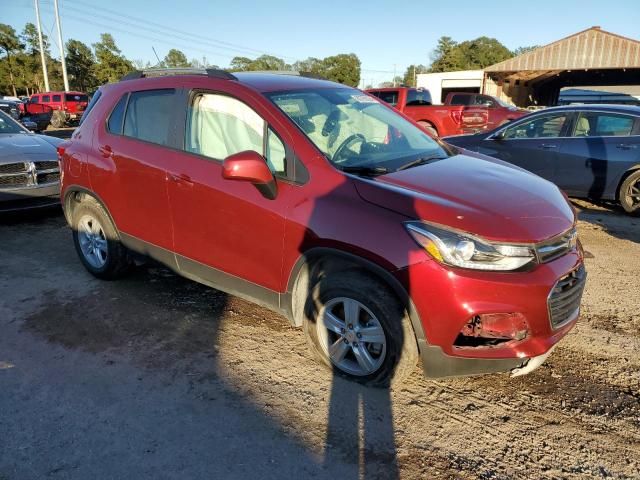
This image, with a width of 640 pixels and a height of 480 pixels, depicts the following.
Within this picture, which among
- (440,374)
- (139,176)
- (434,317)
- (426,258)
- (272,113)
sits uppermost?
(272,113)

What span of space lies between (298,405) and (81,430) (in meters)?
1.20

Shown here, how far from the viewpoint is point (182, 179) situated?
11.8 ft

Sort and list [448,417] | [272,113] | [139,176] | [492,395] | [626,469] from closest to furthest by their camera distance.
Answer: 1. [626,469]
2. [448,417]
3. [492,395]
4. [272,113]
5. [139,176]

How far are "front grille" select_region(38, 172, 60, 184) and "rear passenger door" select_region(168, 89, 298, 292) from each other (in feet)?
13.4

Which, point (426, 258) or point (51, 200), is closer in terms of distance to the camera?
point (426, 258)

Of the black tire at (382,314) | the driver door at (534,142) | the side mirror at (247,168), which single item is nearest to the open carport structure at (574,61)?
the driver door at (534,142)

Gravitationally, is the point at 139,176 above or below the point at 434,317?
above

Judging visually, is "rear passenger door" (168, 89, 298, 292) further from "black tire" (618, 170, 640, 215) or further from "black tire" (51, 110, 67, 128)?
"black tire" (51, 110, 67, 128)

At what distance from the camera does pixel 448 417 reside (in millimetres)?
2797

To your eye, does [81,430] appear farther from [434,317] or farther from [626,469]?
[626,469]

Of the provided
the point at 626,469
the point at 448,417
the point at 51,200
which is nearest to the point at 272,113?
the point at 448,417

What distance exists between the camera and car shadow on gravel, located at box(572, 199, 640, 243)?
6262 millimetres

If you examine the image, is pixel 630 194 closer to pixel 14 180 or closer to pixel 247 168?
pixel 247 168

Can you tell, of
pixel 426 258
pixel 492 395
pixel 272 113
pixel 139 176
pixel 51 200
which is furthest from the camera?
pixel 51 200
